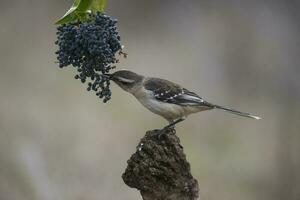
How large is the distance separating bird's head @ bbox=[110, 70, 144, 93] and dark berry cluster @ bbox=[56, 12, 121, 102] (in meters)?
0.69

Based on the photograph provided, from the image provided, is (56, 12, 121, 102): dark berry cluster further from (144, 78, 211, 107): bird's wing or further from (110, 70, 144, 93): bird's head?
(144, 78, 211, 107): bird's wing

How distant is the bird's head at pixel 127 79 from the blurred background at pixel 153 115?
14.0ft

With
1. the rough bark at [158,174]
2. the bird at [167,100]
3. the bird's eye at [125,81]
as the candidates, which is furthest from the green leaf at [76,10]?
the bird at [167,100]

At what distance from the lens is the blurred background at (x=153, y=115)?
345 inches

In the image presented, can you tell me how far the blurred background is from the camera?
8.76 m

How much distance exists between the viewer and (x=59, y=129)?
29.8 ft

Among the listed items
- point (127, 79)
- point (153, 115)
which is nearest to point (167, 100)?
point (127, 79)

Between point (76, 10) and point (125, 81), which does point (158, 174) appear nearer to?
point (76, 10)

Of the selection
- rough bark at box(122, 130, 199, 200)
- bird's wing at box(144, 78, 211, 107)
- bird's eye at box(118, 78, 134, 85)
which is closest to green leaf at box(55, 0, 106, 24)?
rough bark at box(122, 130, 199, 200)

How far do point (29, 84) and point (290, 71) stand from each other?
3267 millimetres

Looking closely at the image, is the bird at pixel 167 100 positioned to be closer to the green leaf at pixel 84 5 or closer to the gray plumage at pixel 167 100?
the gray plumage at pixel 167 100

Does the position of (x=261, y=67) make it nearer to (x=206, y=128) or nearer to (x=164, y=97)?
(x=206, y=128)

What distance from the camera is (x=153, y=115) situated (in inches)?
371

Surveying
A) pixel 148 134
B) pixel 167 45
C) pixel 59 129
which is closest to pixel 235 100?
pixel 167 45
